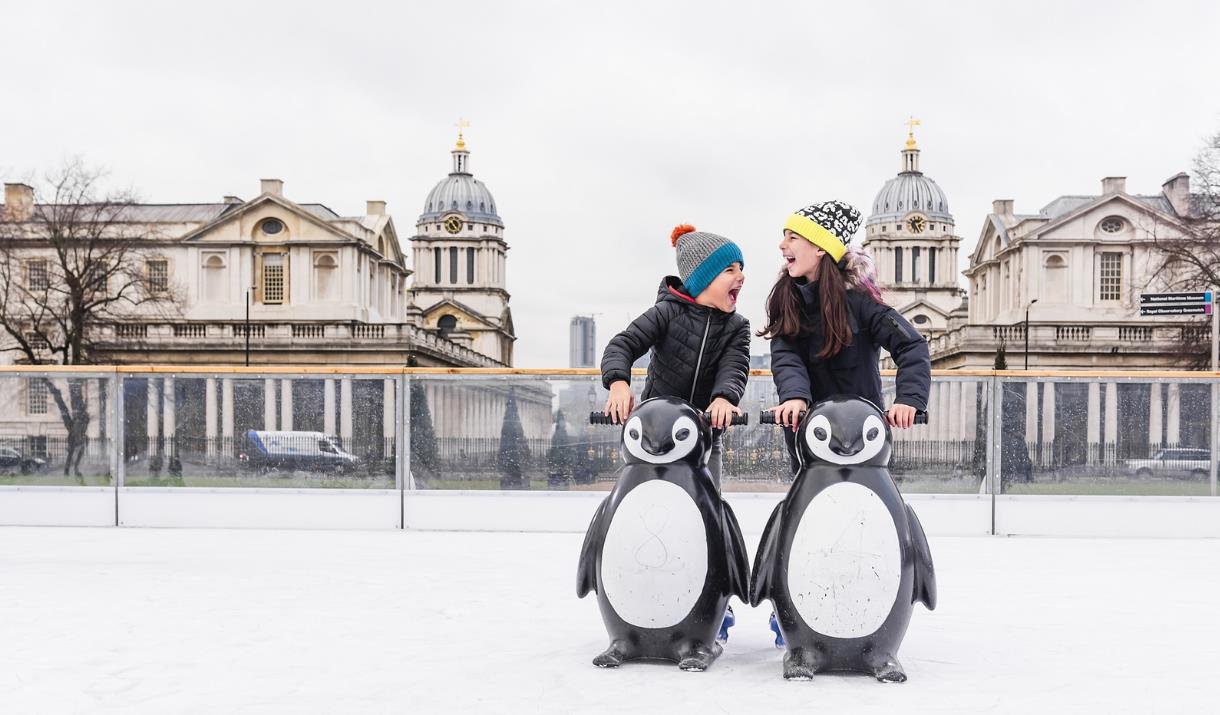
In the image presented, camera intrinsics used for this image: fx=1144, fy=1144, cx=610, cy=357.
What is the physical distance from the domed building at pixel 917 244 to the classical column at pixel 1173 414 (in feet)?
372

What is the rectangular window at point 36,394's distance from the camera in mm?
11547

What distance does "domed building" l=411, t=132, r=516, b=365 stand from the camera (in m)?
123

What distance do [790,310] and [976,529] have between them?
269 inches

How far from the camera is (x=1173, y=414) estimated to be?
424 inches

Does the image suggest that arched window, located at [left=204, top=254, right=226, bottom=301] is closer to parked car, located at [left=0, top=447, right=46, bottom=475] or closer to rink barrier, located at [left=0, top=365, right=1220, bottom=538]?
rink barrier, located at [left=0, top=365, right=1220, bottom=538]

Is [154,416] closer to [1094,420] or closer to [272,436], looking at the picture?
[272,436]

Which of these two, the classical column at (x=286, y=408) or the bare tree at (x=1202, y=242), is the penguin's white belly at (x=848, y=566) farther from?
the bare tree at (x=1202, y=242)

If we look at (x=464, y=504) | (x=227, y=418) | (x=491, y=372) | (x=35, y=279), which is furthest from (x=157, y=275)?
(x=464, y=504)

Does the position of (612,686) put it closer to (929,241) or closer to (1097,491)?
(1097,491)

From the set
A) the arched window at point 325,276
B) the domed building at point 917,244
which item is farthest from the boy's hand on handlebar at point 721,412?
the domed building at point 917,244

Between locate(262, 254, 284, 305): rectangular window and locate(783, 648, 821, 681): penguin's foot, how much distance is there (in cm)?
6322

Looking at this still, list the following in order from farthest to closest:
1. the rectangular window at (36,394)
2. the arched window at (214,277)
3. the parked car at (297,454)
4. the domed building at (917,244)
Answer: the domed building at (917,244) < the arched window at (214,277) < the rectangular window at (36,394) < the parked car at (297,454)

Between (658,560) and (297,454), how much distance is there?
7.23m

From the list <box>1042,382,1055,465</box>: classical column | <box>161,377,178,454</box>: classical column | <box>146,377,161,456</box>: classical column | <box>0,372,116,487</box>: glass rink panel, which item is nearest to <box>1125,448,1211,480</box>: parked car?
<box>1042,382,1055,465</box>: classical column
